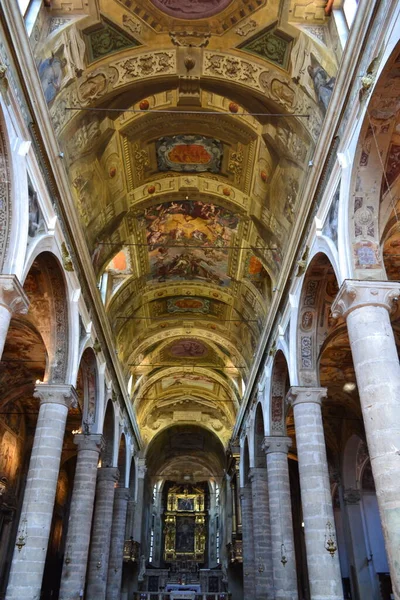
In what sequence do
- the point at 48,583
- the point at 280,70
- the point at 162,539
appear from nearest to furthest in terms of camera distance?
1. the point at 280,70
2. the point at 48,583
3. the point at 162,539

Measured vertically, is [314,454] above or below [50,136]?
below

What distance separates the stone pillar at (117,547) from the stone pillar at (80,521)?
818 cm

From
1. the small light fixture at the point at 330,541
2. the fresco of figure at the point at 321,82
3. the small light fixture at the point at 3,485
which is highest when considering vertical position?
the fresco of figure at the point at 321,82

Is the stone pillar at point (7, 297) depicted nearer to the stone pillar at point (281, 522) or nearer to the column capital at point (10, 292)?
the column capital at point (10, 292)

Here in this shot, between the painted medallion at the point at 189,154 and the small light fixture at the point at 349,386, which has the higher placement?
the painted medallion at the point at 189,154

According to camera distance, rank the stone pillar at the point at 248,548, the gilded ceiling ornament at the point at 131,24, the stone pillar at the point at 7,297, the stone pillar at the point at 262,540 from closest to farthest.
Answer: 1. the stone pillar at the point at 7,297
2. the gilded ceiling ornament at the point at 131,24
3. the stone pillar at the point at 262,540
4. the stone pillar at the point at 248,548

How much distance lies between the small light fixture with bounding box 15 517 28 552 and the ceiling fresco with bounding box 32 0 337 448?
26.9 ft

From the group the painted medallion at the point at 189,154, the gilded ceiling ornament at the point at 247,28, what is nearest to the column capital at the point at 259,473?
the painted medallion at the point at 189,154

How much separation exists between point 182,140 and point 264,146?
107 inches

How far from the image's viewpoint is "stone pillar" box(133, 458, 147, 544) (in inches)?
1272

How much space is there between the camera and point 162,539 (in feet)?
138

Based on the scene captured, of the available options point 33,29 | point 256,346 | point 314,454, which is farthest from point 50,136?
point 256,346

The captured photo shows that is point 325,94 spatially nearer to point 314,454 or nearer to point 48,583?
point 314,454

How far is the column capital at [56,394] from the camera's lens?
12.7 m
